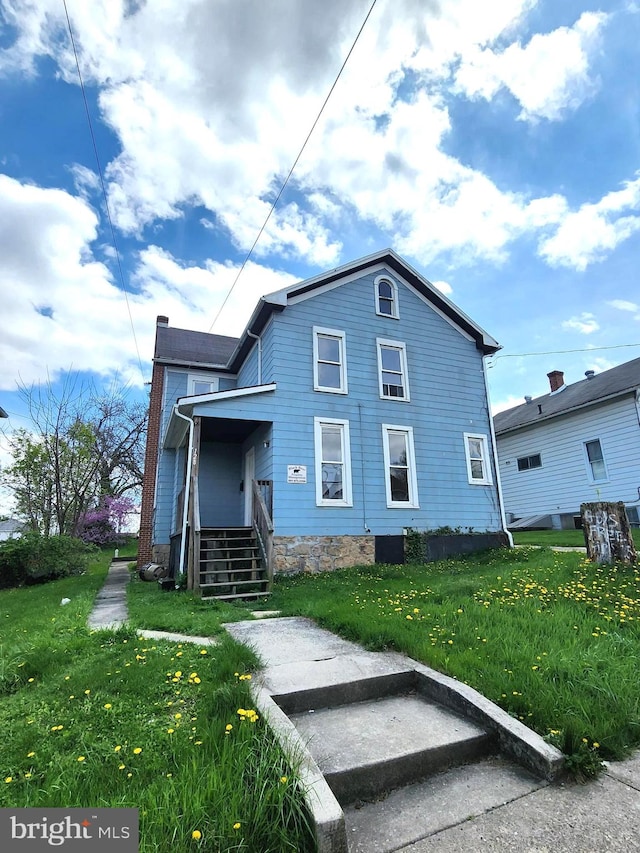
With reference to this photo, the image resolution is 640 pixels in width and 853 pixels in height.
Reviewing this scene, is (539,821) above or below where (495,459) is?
below

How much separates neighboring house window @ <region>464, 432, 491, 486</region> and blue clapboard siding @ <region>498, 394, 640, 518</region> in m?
5.89

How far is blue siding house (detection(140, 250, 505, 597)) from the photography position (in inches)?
388

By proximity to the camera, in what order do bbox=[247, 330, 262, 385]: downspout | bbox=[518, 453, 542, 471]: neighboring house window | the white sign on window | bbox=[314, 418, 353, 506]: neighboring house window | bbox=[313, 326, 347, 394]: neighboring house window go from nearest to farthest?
the white sign on window < bbox=[314, 418, 353, 506]: neighboring house window < bbox=[313, 326, 347, 394]: neighboring house window < bbox=[247, 330, 262, 385]: downspout < bbox=[518, 453, 542, 471]: neighboring house window

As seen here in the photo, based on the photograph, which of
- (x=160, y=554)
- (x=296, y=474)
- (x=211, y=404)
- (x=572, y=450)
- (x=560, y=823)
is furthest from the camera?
(x=572, y=450)

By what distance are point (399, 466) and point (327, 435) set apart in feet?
7.03

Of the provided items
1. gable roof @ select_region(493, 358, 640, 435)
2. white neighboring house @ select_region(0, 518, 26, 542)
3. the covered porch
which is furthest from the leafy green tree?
gable roof @ select_region(493, 358, 640, 435)

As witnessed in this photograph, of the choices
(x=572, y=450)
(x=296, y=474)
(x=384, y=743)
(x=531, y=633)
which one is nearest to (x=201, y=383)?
(x=296, y=474)

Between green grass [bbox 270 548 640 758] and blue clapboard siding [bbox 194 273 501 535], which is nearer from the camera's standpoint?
green grass [bbox 270 548 640 758]

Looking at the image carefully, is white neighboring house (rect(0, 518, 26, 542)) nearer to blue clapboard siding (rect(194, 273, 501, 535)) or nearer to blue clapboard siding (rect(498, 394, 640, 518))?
blue clapboard siding (rect(194, 273, 501, 535))

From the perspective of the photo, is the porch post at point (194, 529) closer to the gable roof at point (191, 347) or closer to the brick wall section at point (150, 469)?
the brick wall section at point (150, 469)

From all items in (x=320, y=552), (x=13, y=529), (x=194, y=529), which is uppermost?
(x=13, y=529)

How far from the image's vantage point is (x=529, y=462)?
62.7 ft

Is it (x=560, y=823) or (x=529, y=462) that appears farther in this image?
(x=529, y=462)

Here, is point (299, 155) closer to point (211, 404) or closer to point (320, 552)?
point (211, 404)
